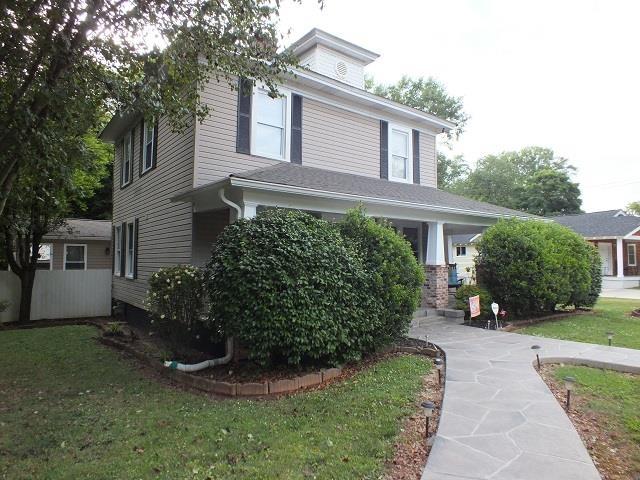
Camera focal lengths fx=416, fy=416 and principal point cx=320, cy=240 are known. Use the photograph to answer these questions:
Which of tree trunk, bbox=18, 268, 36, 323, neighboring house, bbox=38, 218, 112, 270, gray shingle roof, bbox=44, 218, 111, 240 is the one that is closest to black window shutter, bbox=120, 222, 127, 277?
gray shingle roof, bbox=44, 218, 111, 240

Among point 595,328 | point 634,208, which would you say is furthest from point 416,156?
point 634,208

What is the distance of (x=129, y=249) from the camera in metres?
12.7

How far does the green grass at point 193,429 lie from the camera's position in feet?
10.8

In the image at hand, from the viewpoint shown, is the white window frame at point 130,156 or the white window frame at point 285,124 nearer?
the white window frame at point 285,124

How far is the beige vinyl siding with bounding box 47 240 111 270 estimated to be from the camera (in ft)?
51.2

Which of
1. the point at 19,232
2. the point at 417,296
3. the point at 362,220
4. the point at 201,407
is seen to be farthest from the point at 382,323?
the point at 19,232

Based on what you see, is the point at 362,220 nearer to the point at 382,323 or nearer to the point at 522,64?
the point at 382,323

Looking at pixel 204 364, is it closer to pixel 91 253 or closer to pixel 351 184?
pixel 351 184

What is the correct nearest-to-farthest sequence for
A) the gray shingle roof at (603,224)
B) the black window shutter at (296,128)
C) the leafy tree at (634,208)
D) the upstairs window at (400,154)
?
1. the black window shutter at (296,128)
2. the upstairs window at (400,154)
3. the gray shingle roof at (603,224)
4. the leafy tree at (634,208)

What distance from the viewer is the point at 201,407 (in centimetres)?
473

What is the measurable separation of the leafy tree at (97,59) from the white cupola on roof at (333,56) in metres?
6.04

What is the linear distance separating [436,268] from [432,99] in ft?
68.1

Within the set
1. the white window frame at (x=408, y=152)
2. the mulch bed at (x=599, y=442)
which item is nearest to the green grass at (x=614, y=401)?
the mulch bed at (x=599, y=442)

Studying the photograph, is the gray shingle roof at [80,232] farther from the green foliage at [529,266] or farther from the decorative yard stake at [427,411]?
the decorative yard stake at [427,411]
